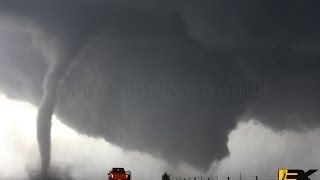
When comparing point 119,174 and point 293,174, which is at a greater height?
point 293,174

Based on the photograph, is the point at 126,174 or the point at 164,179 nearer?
the point at 126,174

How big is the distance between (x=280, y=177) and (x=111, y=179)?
5430cm

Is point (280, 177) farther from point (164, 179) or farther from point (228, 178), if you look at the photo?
point (164, 179)

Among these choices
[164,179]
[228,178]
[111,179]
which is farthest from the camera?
[164,179]

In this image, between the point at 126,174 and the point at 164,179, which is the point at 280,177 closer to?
the point at 126,174

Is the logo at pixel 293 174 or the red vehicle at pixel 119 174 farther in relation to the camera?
the red vehicle at pixel 119 174

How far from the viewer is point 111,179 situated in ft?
211

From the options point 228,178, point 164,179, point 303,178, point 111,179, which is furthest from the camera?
point 164,179

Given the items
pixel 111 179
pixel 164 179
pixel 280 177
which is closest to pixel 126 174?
pixel 111 179

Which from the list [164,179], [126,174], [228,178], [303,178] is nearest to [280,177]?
[303,178]

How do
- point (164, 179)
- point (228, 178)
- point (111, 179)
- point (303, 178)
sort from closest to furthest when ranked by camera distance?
point (303, 178) < point (228, 178) < point (111, 179) < point (164, 179)

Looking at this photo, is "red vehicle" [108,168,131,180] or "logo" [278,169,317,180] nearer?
"logo" [278,169,317,180]

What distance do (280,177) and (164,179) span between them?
253 feet

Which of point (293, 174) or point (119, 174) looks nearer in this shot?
point (293, 174)
